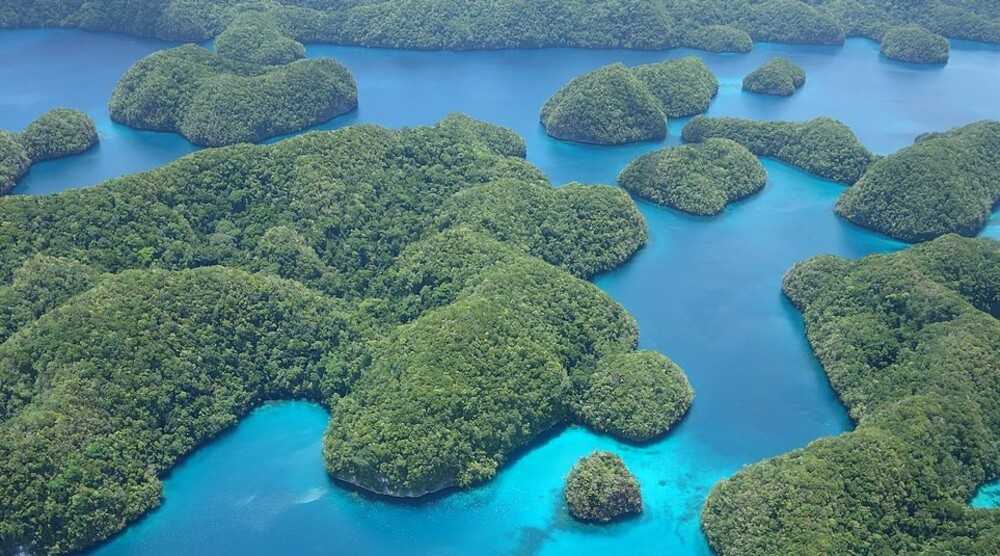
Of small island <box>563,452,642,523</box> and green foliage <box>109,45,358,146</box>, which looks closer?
small island <box>563,452,642,523</box>

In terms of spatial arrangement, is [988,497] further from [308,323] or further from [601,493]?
[308,323]

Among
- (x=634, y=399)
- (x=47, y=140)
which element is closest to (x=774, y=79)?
(x=634, y=399)

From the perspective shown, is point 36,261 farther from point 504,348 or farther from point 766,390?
point 766,390

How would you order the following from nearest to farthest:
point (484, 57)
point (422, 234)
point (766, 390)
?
1. point (766, 390)
2. point (422, 234)
3. point (484, 57)

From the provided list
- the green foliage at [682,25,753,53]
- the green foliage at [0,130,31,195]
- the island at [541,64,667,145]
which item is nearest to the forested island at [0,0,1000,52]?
the green foliage at [682,25,753,53]

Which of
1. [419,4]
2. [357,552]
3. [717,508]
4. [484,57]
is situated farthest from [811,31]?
[357,552]

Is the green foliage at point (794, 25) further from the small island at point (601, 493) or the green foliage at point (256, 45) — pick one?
the small island at point (601, 493)

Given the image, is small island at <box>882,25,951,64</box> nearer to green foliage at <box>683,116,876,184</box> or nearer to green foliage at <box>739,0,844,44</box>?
green foliage at <box>739,0,844,44</box>
